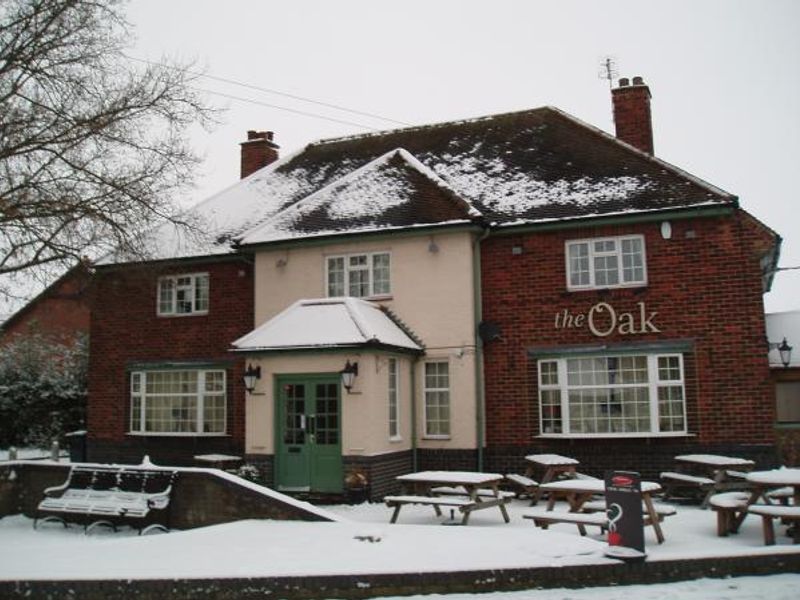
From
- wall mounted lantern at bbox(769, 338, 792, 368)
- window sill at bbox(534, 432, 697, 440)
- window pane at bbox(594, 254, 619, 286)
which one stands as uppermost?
window pane at bbox(594, 254, 619, 286)

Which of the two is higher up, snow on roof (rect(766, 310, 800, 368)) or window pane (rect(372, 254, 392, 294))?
window pane (rect(372, 254, 392, 294))

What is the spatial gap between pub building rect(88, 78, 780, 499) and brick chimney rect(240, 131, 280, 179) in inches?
184

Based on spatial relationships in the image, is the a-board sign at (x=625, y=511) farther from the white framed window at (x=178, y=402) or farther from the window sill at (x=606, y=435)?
the white framed window at (x=178, y=402)

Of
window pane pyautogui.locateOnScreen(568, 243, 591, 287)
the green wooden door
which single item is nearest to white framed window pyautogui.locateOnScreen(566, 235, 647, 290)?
window pane pyautogui.locateOnScreen(568, 243, 591, 287)

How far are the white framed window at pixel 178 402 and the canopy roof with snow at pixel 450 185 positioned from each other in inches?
122

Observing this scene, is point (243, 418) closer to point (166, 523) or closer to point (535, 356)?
point (166, 523)

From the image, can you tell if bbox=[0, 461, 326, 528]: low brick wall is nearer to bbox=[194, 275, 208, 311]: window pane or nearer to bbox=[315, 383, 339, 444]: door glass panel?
bbox=[315, 383, 339, 444]: door glass panel

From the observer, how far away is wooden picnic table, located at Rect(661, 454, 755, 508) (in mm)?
12617

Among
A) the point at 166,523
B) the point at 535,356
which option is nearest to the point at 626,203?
the point at 535,356

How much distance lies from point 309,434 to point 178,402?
5.49 metres

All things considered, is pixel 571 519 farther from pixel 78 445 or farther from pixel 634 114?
pixel 78 445

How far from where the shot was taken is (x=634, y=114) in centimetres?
1883

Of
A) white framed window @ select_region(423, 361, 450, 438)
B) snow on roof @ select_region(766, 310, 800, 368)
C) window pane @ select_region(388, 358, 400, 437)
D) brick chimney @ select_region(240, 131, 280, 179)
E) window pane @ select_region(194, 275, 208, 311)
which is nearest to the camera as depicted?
window pane @ select_region(388, 358, 400, 437)

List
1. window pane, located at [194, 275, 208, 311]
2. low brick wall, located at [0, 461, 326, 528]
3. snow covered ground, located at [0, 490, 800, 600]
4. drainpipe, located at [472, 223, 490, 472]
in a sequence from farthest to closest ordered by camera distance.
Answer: window pane, located at [194, 275, 208, 311] < drainpipe, located at [472, 223, 490, 472] < low brick wall, located at [0, 461, 326, 528] < snow covered ground, located at [0, 490, 800, 600]
